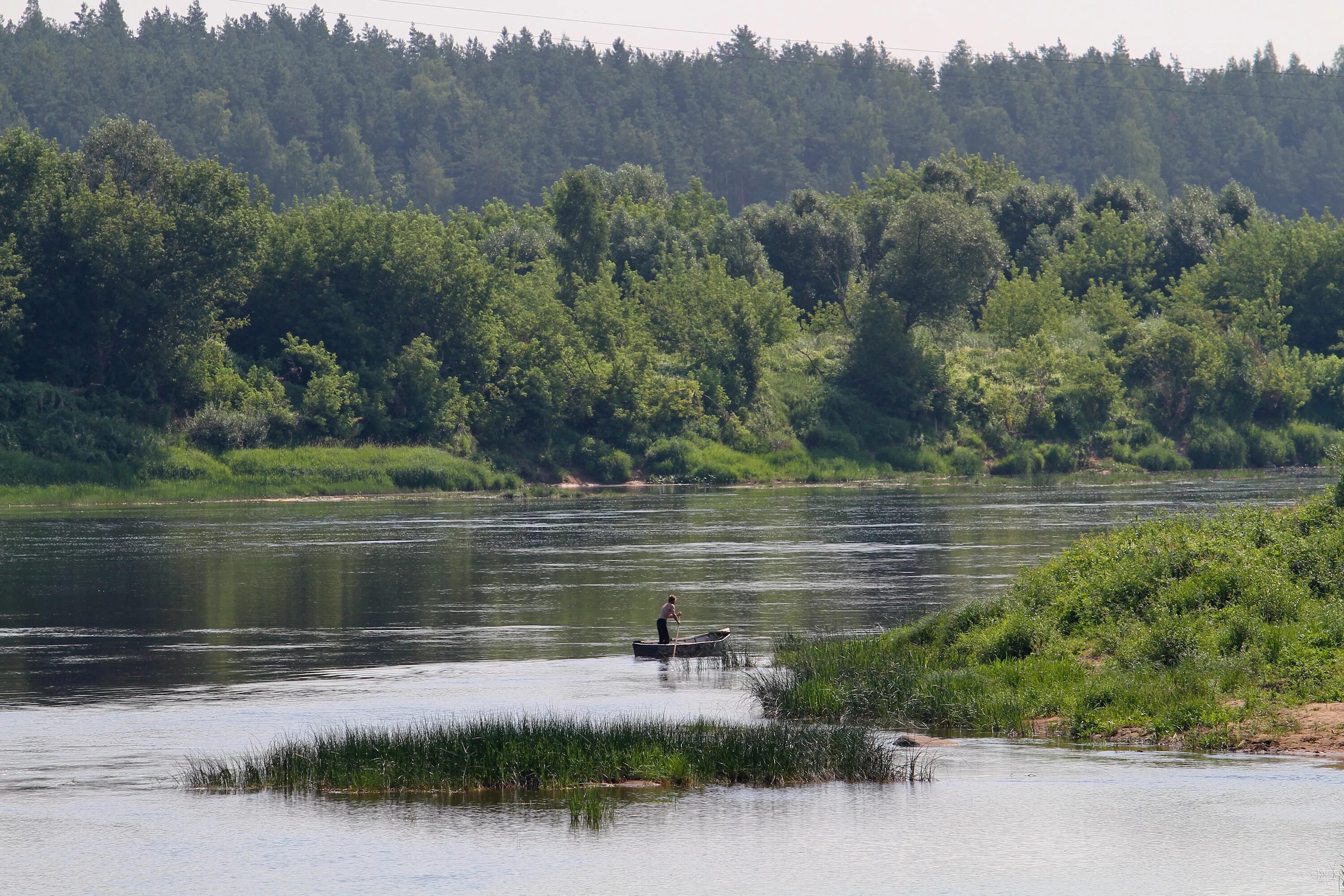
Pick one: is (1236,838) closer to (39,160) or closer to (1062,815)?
(1062,815)

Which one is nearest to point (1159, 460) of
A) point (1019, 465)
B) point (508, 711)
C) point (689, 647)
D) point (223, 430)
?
point (1019, 465)

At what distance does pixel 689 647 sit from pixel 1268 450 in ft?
305

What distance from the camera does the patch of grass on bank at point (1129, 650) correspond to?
26391 millimetres

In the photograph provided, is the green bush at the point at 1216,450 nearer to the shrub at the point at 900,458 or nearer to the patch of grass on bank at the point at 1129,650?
the shrub at the point at 900,458

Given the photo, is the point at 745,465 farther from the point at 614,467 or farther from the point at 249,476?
the point at 249,476

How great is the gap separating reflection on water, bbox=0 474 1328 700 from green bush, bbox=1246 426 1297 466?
104 ft

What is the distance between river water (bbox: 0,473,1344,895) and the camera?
1958 cm

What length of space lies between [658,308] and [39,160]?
4595 cm

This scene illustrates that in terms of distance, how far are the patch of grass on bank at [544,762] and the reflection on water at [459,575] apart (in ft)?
30.3

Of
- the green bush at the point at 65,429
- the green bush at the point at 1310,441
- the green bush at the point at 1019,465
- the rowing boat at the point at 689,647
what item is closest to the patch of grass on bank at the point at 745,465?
the green bush at the point at 1019,465

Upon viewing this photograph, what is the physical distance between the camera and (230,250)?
93.3 meters

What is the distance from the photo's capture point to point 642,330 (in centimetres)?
12000

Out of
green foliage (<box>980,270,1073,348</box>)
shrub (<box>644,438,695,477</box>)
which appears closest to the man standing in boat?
shrub (<box>644,438,695,477</box>)

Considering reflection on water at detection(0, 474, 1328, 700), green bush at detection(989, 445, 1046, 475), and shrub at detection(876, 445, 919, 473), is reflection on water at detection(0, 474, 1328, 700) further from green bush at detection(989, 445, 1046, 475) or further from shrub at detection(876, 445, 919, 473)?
green bush at detection(989, 445, 1046, 475)
